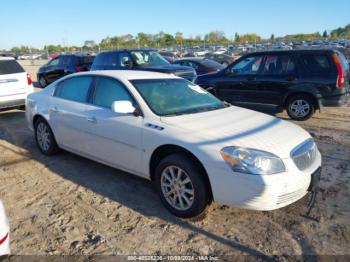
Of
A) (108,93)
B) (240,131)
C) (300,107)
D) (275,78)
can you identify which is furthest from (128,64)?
(240,131)

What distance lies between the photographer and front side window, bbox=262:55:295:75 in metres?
8.06

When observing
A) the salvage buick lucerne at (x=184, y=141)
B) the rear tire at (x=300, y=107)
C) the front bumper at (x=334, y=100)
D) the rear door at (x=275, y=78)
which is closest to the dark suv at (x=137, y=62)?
the rear door at (x=275, y=78)

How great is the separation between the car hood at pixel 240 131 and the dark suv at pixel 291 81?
397cm

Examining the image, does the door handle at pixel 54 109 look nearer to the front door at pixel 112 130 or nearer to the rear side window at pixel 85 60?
the front door at pixel 112 130

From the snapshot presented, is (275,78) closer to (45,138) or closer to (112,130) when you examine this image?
(112,130)

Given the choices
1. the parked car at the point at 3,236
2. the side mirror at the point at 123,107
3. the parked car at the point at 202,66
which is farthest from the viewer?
the parked car at the point at 202,66

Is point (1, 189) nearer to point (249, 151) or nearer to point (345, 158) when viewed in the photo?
point (249, 151)

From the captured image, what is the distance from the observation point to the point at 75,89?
521 cm

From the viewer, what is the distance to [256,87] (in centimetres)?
851

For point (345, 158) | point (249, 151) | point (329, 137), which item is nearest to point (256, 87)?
point (329, 137)

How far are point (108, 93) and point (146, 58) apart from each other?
6.87 metres

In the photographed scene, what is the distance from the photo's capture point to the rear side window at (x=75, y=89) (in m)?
4.99

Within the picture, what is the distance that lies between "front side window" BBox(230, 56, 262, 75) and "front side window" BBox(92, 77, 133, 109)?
4.93 m

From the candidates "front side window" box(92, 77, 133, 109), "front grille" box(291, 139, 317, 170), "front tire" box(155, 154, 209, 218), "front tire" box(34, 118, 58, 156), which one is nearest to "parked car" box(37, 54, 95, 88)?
"front tire" box(34, 118, 58, 156)
